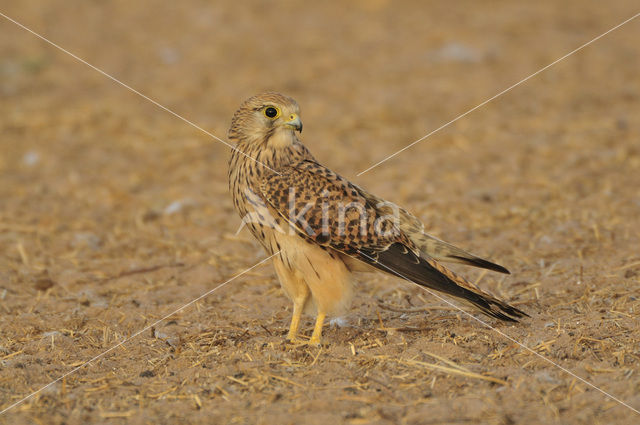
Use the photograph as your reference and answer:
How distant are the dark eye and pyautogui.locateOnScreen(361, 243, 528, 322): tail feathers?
2.98 ft

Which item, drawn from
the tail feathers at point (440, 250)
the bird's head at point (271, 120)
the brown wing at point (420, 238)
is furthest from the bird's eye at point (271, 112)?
the tail feathers at point (440, 250)

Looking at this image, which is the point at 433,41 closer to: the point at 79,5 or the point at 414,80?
the point at 414,80

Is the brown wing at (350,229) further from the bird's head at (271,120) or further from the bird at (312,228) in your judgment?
the bird's head at (271,120)

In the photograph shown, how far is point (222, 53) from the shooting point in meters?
11.1

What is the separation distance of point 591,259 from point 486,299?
5.13ft

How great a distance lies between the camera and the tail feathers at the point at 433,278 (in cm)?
398

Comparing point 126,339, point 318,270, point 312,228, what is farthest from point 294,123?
point 126,339

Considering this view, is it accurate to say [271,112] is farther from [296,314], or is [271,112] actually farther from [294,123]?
[296,314]

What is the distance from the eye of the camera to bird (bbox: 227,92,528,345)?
157 inches

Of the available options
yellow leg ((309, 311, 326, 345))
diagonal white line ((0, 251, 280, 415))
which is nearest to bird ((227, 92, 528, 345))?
yellow leg ((309, 311, 326, 345))

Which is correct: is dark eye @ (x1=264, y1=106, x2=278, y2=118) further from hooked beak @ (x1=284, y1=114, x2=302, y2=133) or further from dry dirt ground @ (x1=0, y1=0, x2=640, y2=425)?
dry dirt ground @ (x1=0, y1=0, x2=640, y2=425)

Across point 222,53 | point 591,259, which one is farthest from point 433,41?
point 591,259

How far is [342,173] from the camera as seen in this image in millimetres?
7688

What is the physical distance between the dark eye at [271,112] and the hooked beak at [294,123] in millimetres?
82
